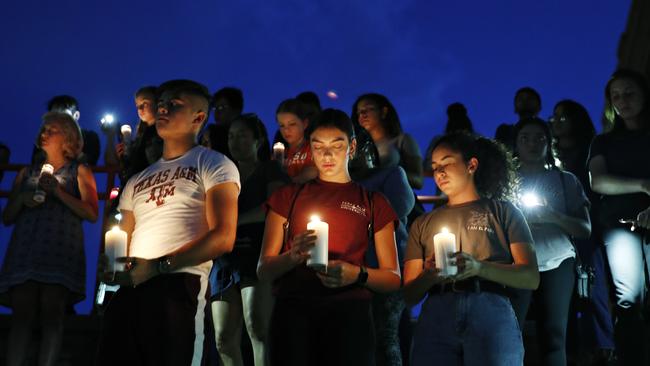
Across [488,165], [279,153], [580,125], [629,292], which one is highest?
[580,125]

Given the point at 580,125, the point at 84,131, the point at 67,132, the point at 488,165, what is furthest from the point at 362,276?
the point at 84,131

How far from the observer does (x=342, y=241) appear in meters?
3.22

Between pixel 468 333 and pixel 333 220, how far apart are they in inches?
28.9

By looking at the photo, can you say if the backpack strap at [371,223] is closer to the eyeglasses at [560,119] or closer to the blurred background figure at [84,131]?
the eyeglasses at [560,119]

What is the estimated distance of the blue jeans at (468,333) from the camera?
3.13 m

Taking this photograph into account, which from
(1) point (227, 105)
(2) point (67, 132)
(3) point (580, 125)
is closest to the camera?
(2) point (67, 132)

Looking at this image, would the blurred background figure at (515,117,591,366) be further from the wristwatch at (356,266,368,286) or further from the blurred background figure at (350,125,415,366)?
the wristwatch at (356,266,368,286)

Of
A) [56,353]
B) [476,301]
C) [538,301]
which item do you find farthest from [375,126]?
[56,353]

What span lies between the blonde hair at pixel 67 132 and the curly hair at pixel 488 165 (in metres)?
2.58

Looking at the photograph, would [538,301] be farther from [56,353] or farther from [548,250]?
[56,353]

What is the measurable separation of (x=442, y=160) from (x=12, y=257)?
273 centimetres

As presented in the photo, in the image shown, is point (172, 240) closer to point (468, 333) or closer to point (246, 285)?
point (246, 285)

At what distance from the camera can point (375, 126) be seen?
512cm

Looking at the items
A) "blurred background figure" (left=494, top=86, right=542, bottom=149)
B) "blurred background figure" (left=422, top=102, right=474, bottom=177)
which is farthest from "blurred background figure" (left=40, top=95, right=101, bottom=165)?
"blurred background figure" (left=494, top=86, right=542, bottom=149)
